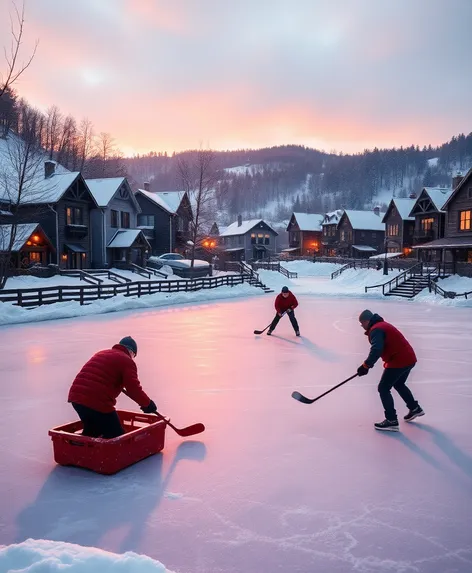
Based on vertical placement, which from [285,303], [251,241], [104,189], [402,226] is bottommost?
[285,303]

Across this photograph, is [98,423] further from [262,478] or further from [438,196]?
[438,196]

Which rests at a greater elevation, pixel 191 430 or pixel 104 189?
pixel 104 189

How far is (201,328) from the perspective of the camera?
16.6 metres

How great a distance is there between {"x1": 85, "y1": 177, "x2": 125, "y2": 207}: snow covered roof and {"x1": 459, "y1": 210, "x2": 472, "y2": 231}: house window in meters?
27.8

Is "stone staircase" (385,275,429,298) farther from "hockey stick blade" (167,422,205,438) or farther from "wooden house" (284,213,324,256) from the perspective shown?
"wooden house" (284,213,324,256)

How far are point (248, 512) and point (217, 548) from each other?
1.92ft

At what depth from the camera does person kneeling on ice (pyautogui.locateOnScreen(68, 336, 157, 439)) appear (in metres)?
4.79

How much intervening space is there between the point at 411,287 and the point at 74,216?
25661mm

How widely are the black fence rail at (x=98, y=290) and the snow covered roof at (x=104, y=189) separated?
9.65 m

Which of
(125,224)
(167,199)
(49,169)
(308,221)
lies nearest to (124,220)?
(125,224)

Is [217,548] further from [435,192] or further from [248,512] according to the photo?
[435,192]

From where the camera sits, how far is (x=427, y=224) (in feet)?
157

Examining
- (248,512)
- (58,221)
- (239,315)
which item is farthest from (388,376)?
(58,221)

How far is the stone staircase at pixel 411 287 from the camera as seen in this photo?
1283 inches
